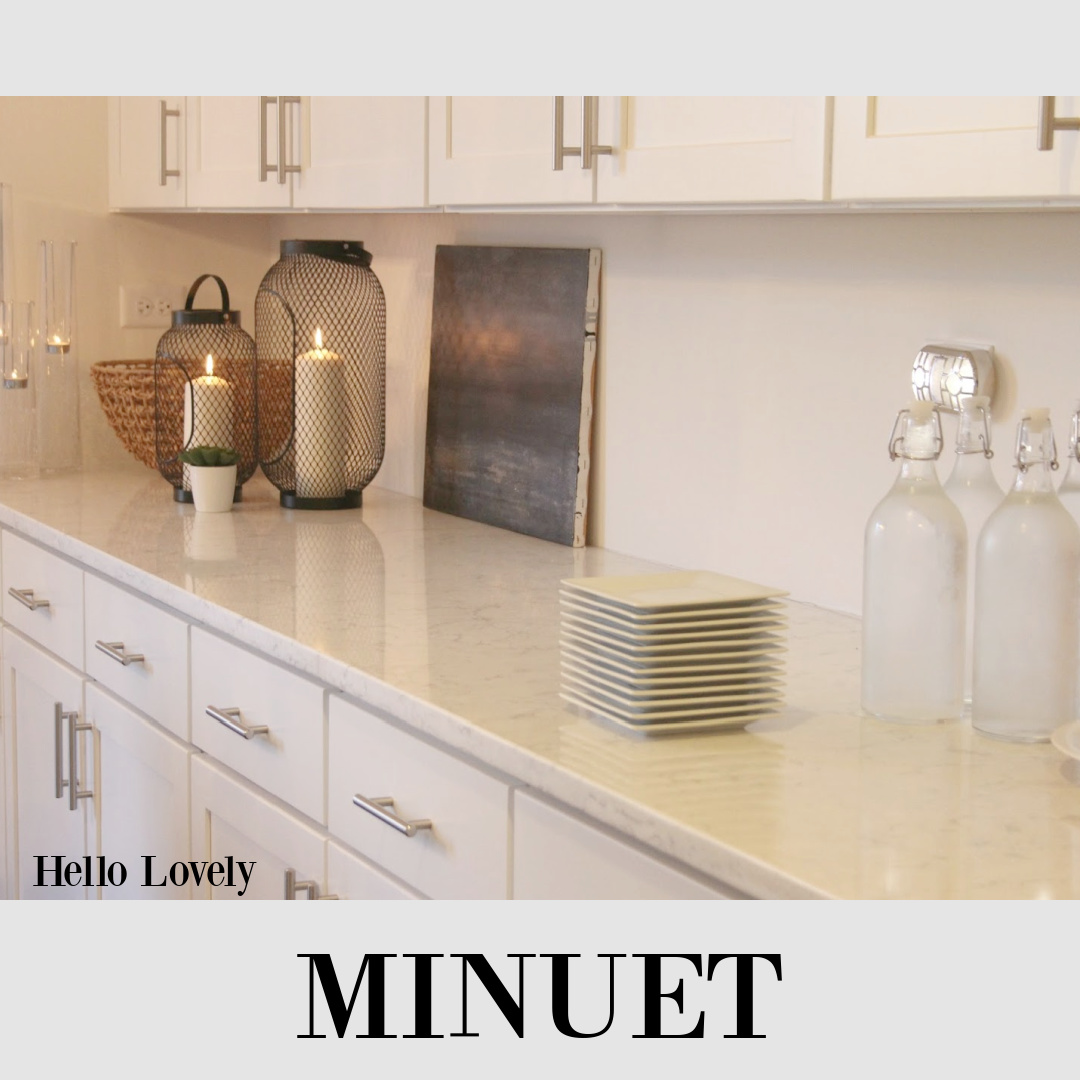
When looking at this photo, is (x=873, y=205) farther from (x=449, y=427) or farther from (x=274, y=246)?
(x=274, y=246)

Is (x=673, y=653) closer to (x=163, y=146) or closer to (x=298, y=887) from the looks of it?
(x=298, y=887)

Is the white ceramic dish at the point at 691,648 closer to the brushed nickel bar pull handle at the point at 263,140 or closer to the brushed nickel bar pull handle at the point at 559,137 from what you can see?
the brushed nickel bar pull handle at the point at 559,137

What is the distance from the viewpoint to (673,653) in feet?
4.52

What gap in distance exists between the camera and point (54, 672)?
249cm

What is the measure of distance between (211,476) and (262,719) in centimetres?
85

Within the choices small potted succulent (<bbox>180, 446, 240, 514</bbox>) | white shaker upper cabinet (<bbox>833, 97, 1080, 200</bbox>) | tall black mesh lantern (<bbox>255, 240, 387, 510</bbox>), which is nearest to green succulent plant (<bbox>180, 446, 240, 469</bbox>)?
small potted succulent (<bbox>180, 446, 240, 514</bbox>)

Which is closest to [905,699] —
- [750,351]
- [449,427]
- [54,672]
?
[750,351]

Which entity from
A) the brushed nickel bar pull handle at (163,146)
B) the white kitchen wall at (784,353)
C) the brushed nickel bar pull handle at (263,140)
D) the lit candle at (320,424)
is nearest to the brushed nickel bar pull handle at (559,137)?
the white kitchen wall at (784,353)

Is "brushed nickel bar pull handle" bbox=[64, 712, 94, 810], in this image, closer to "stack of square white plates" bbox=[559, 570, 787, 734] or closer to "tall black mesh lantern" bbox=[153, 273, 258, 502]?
"tall black mesh lantern" bbox=[153, 273, 258, 502]

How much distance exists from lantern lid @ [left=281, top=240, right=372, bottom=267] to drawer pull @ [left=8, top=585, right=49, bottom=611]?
2.32 feet

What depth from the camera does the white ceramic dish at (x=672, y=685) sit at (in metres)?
1.38

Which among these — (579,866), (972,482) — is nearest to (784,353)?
(972,482)

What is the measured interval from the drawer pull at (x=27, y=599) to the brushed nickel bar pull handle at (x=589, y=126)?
4.00 feet

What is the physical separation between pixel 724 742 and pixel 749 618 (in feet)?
0.37
